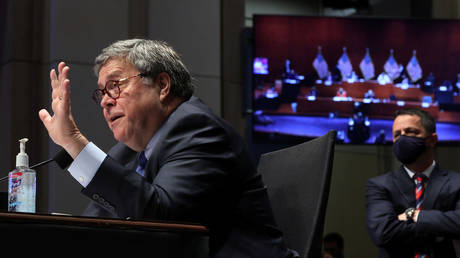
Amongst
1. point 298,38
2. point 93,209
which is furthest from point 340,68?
point 93,209

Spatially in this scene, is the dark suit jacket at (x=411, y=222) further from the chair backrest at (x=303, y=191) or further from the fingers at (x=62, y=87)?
the fingers at (x=62, y=87)

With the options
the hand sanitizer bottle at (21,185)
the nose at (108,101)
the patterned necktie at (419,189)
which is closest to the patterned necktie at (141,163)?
the nose at (108,101)

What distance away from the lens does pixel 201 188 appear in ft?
5.83

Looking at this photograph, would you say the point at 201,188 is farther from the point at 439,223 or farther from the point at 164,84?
the point at 439,223

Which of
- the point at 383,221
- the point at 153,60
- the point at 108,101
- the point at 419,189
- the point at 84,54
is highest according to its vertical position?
the point at 84,54

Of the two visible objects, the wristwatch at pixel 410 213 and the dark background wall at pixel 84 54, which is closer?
the wristwatch at pixel 410 213

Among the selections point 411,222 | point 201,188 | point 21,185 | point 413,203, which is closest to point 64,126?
point 21,185

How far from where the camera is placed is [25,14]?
5070 millimetres

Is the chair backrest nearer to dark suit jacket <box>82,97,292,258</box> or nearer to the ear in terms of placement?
dark suit jacket <box>82,97,292,258</box>

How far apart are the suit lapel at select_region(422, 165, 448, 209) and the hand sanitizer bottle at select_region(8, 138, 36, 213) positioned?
2.02 metres

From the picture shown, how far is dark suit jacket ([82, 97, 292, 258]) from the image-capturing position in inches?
65.3

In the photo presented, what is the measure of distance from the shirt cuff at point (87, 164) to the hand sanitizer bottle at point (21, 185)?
0.89ft

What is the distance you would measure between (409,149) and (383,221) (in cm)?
43

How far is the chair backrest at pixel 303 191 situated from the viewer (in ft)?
6.22
